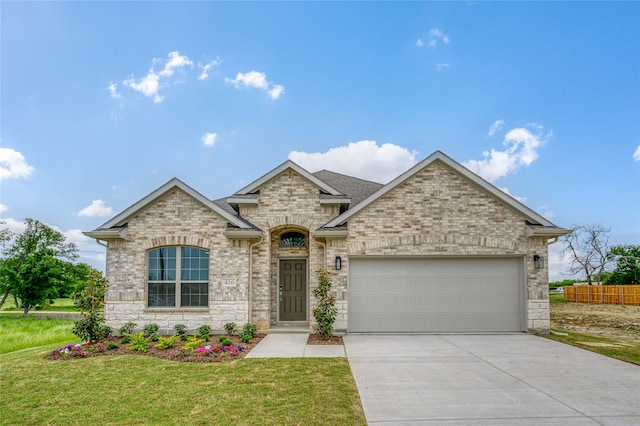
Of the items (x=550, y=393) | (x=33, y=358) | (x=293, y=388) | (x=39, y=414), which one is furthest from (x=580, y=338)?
(x=33, y=358)

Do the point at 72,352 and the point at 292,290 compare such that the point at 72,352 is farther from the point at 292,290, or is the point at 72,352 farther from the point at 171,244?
the point at 292,290

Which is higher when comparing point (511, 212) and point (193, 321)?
point (511, 212)

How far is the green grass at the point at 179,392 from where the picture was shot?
505 cm

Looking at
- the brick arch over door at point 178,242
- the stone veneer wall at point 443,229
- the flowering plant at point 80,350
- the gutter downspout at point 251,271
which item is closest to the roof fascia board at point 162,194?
the gutter downspout at point 251,271

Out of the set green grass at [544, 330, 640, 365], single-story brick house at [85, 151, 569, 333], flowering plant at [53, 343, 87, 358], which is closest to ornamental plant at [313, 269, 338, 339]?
single-story brick house at [85, 151, 569, 333]

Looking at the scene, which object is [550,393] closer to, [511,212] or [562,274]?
[511,212]

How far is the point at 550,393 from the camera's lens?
235 inches

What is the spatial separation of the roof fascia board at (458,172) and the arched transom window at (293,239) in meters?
1.69

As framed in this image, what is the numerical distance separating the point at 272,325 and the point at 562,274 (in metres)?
34.5

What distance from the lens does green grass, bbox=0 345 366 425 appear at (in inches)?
199

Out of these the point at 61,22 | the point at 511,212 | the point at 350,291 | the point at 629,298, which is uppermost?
the point at 61,22

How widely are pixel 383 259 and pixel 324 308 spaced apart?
2383 millimetres

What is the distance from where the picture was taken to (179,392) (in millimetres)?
6016

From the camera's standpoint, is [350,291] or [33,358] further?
[350,291]
